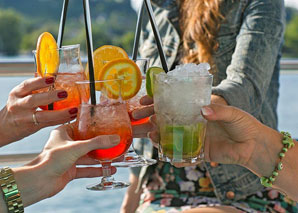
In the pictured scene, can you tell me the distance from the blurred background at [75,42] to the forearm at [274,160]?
4.54 ft

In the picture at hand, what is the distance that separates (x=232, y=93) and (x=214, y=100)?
0.10 m

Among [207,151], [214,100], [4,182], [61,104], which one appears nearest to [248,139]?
[207,151]

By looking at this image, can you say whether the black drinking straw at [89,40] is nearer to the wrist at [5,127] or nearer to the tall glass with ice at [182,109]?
the tall glass with ice at [182,109]

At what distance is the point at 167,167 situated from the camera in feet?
7.36

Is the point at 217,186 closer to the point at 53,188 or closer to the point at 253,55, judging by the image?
the point at 253,55

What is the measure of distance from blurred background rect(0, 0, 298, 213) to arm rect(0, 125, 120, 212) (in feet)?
4.71

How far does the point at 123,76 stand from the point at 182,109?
215 millimetres

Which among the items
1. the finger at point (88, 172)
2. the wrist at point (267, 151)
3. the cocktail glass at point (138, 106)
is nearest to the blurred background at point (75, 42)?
the cocktail glass at point (138, 106)

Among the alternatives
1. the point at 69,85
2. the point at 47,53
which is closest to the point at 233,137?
the point at 69,85

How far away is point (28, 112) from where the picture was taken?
1.70 meters

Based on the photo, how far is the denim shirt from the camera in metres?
2.10

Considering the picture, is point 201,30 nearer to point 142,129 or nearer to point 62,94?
point 142,129

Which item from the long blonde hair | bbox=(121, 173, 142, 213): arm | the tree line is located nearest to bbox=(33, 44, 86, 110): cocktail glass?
the long blonde hair

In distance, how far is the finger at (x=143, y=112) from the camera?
62.8 inches
